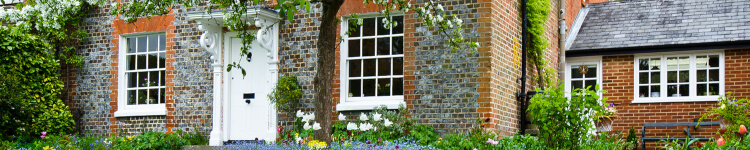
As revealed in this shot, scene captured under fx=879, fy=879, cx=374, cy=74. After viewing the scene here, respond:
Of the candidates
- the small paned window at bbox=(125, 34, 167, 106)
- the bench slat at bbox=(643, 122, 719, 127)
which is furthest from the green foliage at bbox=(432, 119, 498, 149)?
the small paned window at bbox=(125, 34, 167, 106)

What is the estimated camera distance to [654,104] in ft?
50.5

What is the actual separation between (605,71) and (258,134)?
21.0ft

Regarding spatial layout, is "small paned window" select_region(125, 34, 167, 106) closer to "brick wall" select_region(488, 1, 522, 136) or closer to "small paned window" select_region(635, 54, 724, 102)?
"brick wall" select_region(488, 1, 522, 136)

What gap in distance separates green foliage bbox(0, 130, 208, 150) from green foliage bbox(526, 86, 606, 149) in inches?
240

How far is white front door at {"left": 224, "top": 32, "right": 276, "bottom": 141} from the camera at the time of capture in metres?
13.6

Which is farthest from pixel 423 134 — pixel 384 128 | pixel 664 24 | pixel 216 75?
pixel 664 24

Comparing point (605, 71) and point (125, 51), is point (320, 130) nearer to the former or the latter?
point (125, 51)

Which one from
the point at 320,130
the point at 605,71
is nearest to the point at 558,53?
the point at 605,71

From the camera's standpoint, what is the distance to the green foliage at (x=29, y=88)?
14.1 metres

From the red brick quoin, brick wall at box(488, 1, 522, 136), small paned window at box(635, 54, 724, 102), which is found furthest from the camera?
small paned window at box(635, 54, 724, 102)

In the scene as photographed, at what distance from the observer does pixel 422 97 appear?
1259 centimetres

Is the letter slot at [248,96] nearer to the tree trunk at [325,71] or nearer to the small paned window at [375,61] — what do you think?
the small paned window at [375,61]

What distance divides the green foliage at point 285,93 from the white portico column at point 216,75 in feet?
3.37

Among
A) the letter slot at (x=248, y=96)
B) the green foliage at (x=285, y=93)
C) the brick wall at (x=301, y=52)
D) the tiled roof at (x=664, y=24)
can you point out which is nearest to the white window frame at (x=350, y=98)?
the brick wall at (x=301, y=52)
